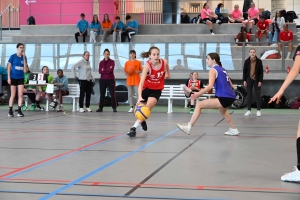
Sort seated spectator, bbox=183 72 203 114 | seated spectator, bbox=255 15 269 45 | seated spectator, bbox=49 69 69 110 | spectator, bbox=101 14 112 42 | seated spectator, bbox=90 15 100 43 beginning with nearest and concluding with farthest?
seated spectator, bbox=183 72 203 114 < seated spectator, bbox=49 69 69 110 < seated spectator, bbox=255 15 269 45 < seated spectator, bbox=90 15 100 43 < spectator, bbox=101 14 112 42

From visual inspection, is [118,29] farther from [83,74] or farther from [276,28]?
[83,74]

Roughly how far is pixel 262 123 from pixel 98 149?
7.12 meters

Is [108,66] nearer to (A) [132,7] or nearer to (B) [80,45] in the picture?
(B) [80,45]

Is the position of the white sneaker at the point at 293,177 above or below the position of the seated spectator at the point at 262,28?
below

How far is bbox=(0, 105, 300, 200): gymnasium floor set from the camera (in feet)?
21.8

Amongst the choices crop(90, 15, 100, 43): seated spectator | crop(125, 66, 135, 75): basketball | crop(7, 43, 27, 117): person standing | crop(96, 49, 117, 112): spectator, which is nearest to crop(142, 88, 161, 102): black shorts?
crop(7, 43, 27, 117): person standing

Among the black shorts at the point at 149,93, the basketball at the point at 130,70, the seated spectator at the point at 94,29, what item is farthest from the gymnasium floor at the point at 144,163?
the seated spectator at the point at 94,29

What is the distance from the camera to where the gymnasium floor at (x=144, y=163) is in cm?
666

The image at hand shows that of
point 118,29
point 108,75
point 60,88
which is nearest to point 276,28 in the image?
point 118,29

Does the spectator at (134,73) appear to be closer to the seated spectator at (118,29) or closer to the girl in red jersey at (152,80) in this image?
the girl in red jersey at (152,80)

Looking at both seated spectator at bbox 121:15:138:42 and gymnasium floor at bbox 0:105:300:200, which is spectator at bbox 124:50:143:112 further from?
seated spectator at bbox 121:15:138:42

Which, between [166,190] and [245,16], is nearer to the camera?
[166,190]

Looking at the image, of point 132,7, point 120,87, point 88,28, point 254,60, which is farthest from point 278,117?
point 132,7

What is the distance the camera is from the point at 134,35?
31188 mm
